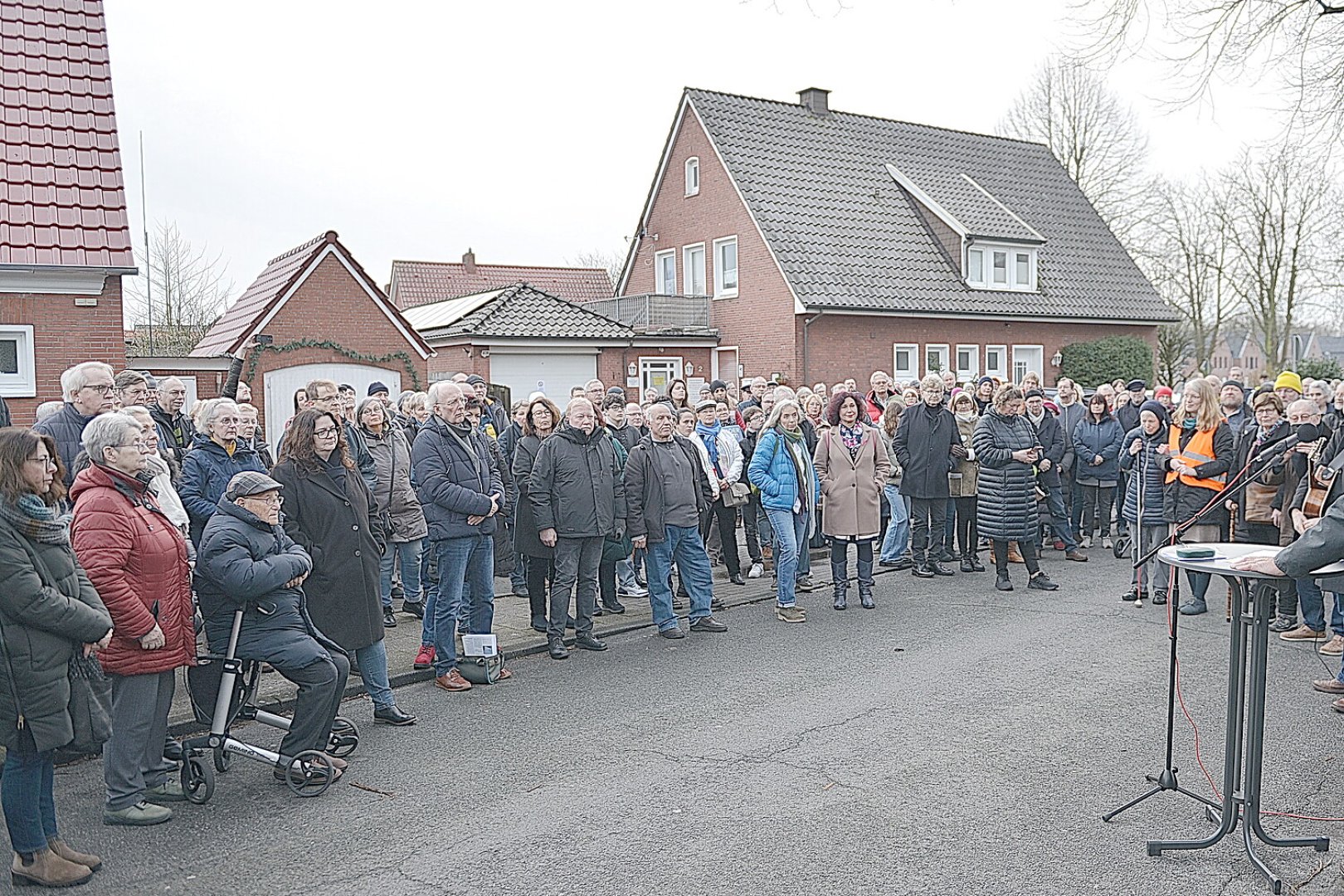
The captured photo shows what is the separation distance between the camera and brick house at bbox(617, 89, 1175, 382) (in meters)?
28.0

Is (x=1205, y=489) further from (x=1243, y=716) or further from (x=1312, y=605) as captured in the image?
(x=1243, y=716)

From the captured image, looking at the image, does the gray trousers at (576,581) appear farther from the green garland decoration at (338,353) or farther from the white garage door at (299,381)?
the green garland decoration at (338,353)

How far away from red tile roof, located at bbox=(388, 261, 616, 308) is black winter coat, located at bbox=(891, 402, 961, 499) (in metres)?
34.1

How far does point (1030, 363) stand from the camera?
3180cm

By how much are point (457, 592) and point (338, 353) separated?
40.9 ft

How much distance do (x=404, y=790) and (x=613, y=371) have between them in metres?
21.9

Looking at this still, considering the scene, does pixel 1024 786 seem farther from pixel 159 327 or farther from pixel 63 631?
pixel 159 327

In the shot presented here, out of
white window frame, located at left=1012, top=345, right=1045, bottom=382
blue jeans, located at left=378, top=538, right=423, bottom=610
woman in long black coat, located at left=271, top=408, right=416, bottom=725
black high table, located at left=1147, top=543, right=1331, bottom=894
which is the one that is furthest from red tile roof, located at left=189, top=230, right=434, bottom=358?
white window frame, located at left=1012, top=345, right=1045, bottom=382

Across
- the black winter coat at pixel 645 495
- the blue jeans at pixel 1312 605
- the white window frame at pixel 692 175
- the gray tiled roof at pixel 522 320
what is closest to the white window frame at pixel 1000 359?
the white window frame at pixel 692 175

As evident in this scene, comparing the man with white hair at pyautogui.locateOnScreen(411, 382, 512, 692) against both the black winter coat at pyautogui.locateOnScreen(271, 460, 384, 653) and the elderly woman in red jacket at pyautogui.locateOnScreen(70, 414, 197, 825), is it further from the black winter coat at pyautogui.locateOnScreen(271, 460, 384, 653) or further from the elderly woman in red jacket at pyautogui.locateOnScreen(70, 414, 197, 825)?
the elderly woman in red jacket at pyautogui.locateOnScreen(70, 414, 197, 825)

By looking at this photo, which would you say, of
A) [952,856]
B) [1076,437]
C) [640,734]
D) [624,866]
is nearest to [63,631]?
[624,866]

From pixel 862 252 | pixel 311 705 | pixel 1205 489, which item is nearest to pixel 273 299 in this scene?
pixel 311 705

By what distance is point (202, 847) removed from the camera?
511cm

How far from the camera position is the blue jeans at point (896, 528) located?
12375 millimetres
